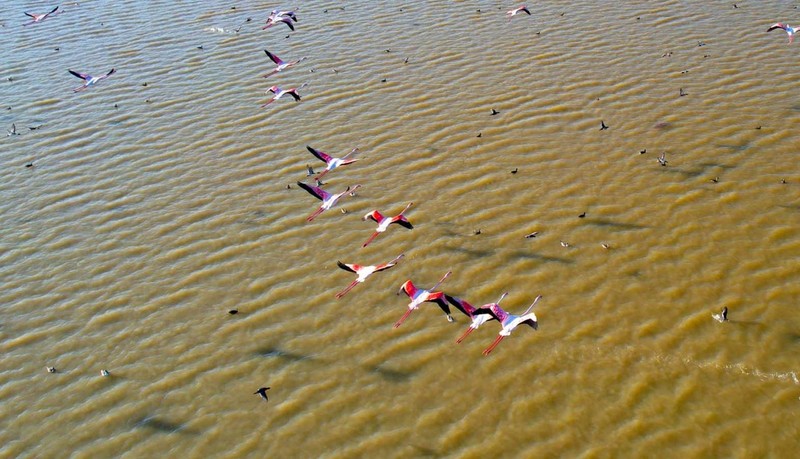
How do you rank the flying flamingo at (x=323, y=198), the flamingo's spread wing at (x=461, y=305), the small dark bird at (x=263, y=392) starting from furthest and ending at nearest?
the flying flamingo at (x=323, y=198) → the flamingo's spread wing at (x=461, y=305) → the small dark bird at (x=263, y=392)

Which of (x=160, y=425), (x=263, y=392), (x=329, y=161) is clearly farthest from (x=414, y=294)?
(x=329, y=161)

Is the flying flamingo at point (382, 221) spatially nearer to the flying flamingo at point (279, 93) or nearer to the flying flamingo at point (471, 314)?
the flying flamingo at point (471, 314)

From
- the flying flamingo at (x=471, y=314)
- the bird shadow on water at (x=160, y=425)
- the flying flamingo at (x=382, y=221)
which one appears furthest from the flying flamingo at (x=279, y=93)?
the bird shadow on water at (x=160, y=425)

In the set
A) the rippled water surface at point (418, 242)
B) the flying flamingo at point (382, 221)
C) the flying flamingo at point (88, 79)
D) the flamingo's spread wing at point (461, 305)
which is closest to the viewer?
the rippled water surface at point (418, 242)

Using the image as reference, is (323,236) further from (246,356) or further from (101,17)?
(101,17)

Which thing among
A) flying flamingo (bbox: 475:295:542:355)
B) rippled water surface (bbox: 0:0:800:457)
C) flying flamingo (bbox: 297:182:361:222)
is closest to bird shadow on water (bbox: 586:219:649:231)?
rippled water surface (bbox: 0:0:800:457)

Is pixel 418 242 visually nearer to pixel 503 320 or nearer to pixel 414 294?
pixel 414 294

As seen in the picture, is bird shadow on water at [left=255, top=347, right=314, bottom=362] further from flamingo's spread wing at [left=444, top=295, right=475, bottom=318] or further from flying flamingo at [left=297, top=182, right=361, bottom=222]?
flying flamingo at [left=297, top=182, right=361, bottom=222]

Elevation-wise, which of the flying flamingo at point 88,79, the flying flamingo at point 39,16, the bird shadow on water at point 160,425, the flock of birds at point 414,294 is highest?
the flock of birds at point 414,294
